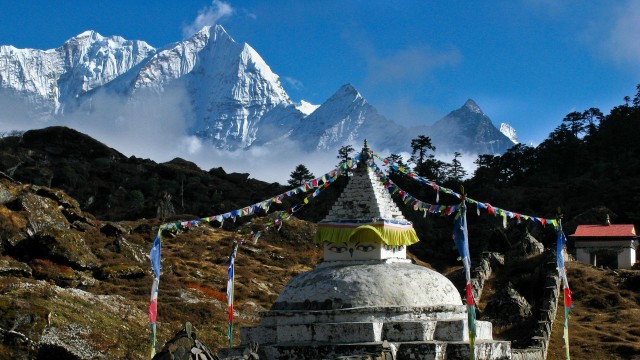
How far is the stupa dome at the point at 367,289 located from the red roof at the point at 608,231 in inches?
1455

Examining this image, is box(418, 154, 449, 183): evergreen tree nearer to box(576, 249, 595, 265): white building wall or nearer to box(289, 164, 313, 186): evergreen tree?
box(289, 164, 313, 186): evergreen tree

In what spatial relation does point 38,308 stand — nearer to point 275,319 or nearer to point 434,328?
point 275,319

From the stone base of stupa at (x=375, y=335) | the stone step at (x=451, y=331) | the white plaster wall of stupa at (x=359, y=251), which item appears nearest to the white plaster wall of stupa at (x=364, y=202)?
the white plaster wall of stupa at (x=359, y=251)

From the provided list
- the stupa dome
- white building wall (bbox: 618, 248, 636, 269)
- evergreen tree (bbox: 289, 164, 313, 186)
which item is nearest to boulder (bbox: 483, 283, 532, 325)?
white building wall (bbox: 618, 248, 636, 269)

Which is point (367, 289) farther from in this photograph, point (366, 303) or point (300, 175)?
point (300, 175)

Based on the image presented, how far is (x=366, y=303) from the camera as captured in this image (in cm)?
2102

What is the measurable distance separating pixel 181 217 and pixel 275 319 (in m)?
53.1

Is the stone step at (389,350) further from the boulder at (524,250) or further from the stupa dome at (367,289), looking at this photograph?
the boulder at (524,250)

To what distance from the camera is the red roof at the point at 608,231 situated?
55.2 m

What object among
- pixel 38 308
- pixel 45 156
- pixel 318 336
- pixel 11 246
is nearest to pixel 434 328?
pixel 318 336

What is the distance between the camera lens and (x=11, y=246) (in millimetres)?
42094

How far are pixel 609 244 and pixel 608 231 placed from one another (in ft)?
3.67

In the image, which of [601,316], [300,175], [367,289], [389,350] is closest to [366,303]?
[367,289]

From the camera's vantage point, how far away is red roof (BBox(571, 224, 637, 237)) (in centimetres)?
5525
